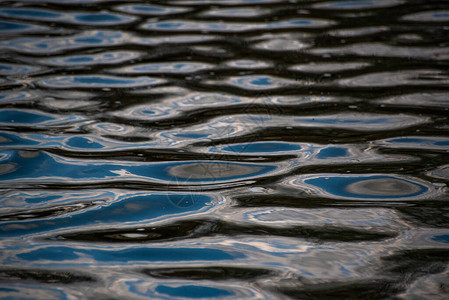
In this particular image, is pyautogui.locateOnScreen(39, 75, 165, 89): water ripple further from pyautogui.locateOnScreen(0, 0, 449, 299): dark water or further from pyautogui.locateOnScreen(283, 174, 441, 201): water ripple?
pyautogui.locateOnScreen(283, 174, 441, 201): water ripple

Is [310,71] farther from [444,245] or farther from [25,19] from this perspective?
[25,19]

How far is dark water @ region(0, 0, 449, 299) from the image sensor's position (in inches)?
54.1

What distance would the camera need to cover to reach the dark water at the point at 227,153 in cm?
137

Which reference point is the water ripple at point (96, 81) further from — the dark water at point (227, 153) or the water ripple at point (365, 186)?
the water ripple at point (365, 186)

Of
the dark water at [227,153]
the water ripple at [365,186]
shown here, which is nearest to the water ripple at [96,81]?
the dark water at [227,153]

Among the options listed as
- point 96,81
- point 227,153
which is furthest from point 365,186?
point 96,81

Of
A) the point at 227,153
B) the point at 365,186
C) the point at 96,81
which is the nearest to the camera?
the point at 365,186

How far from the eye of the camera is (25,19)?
359 cm

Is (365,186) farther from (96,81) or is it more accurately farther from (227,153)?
(96,81)

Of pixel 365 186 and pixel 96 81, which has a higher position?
pixel 96 81

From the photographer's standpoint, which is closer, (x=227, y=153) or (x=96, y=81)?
(x=227, y=153)

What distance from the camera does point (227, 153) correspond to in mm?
2033

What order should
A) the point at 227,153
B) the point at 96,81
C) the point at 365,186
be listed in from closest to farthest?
the point at 365,186 < the point at 227,153 < the point at 96,81

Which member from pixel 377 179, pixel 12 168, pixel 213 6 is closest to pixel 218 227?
pixel 377 179
